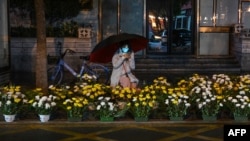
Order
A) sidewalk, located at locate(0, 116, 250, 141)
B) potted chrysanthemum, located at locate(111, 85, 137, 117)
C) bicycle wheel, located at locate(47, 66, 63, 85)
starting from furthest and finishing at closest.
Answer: bicycle wheel, located at locate(47, 66, 63, 85)
potted chrysanthemum, located at locate(111, 85, 137, 117)
sidewalk, located at locate(0, 116, 250, 141)

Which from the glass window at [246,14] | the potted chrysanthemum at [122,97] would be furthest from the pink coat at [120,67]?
the glass window at [246,14]

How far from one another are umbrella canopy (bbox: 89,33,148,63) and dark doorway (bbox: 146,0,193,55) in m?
9.04

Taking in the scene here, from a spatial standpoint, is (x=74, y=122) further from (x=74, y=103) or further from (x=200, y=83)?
(x=200, y=83)

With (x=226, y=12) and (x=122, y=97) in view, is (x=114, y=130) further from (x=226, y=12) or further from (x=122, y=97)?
(x=226, y=12)

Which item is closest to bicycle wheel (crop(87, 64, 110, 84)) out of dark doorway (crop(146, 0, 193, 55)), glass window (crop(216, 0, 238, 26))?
dark doorway (crop(146, 0, 193, 55))

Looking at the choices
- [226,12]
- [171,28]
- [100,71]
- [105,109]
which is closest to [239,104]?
[105,109]

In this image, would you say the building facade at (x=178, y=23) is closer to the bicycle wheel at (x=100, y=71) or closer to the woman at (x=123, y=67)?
the bicycle wheel at (x=100, y=71)

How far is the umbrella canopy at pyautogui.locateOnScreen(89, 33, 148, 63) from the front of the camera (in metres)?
9.55

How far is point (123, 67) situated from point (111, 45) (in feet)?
1.83

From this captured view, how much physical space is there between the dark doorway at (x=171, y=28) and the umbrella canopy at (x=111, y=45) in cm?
904

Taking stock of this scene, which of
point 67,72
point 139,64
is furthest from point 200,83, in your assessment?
A: point 139,64

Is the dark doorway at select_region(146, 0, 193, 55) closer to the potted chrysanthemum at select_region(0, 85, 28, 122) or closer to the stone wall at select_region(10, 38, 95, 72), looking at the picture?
the stone wall at select_region(10, 38, 95, 72)

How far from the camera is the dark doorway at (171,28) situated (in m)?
19.3

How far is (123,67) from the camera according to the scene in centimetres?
999
